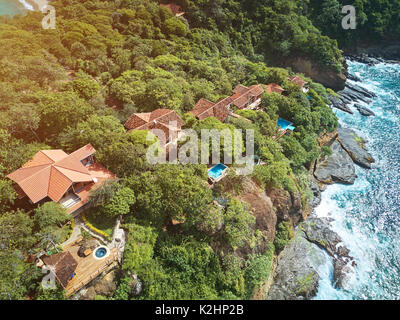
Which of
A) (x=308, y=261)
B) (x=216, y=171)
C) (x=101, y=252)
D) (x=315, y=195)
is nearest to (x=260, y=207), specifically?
(x=216, y=171)

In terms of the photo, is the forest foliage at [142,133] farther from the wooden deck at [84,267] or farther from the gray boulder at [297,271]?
the gray boulder at [297,271]

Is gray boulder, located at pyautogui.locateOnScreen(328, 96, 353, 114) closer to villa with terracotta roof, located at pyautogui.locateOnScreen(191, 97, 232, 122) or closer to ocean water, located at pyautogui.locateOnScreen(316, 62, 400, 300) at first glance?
ocean water, located at pyautogui.locateOnScreen(316, 62, 400, 300)

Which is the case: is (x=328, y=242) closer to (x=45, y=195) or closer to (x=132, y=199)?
(x=132, y=199)

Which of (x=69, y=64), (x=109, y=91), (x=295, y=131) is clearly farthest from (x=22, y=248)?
(x=295, y=131)

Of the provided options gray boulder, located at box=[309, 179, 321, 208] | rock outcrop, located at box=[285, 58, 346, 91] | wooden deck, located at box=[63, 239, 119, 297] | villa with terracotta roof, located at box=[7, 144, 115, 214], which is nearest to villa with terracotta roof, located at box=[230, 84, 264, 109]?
gray boulder, located at box=[309, 179, 321, 208]

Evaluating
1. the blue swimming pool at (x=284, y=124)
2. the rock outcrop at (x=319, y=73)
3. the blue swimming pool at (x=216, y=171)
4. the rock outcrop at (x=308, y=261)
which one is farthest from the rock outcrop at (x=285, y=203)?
the rock outcrop at (x=319, y=73)

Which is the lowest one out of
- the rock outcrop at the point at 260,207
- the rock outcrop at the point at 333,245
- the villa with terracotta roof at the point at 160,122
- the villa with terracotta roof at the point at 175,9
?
the rock outcrop at the point at 333,245
